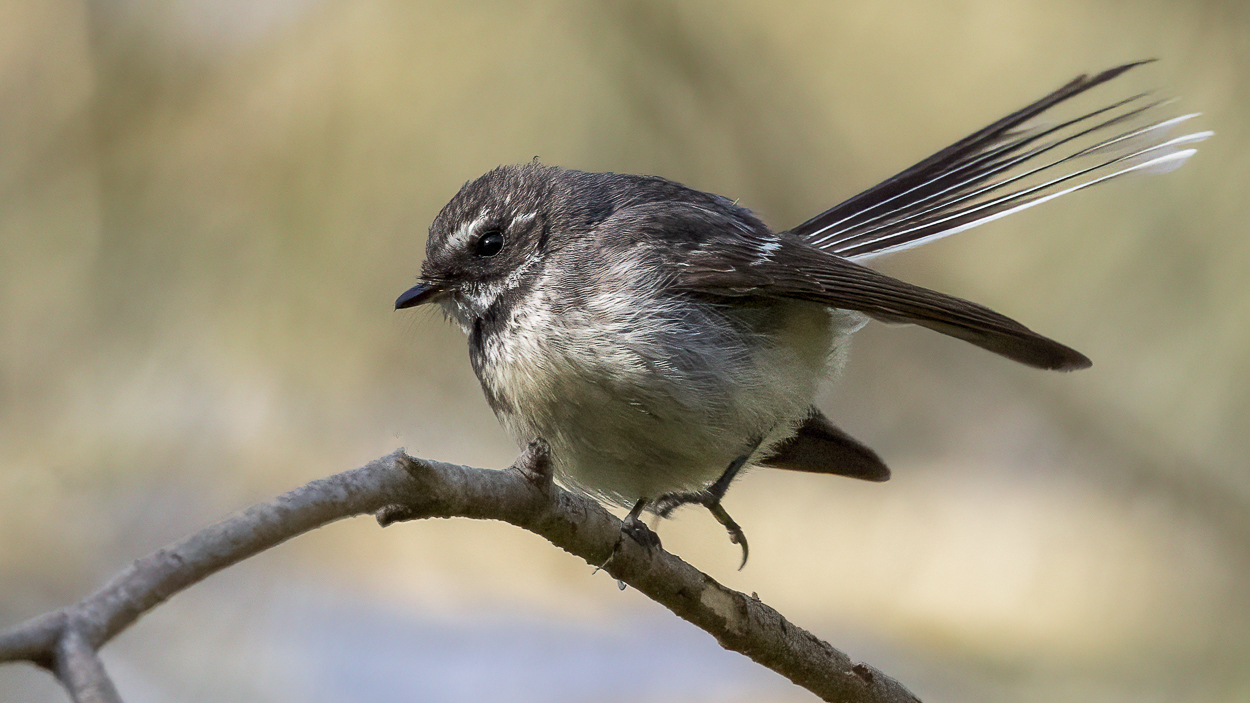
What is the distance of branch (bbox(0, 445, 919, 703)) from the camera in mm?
958

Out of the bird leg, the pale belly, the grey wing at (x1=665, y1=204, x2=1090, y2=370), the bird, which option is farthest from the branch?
the grey wing at (x1=665, y1=204, x2=1090, y2=370)

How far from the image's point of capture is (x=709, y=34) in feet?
14.2

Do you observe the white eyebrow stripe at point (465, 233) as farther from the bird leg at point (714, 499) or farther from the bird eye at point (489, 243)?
the bird leg at point (714, 499)

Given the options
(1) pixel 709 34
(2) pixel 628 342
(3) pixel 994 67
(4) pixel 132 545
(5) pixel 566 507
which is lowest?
(4) pixel 132 545

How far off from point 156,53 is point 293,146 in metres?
0.58

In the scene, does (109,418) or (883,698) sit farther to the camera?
(109,418)

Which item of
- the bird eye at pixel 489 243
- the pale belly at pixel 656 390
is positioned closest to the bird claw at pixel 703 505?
the pale belly at pixel 656 390

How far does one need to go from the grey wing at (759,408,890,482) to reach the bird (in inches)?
2.0

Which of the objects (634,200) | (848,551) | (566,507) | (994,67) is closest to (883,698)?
(566,507)

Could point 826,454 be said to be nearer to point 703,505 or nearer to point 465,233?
point 703,505

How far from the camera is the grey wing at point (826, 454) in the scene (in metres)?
2.83

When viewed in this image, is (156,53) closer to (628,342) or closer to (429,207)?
(429,207)

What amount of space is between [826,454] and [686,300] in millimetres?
775

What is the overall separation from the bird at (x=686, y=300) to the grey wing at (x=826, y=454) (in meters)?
0.05
